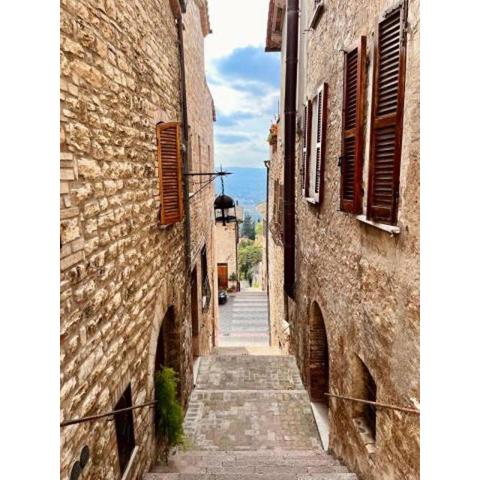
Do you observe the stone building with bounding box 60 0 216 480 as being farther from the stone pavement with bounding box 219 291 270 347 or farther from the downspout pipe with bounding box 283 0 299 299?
the stone pavement with bounding box 219 291 270 347

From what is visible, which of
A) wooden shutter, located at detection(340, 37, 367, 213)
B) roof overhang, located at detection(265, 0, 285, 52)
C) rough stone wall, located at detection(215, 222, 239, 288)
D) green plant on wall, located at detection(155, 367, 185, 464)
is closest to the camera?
wooden shutter, located at detection(340, 37, 367, 213)

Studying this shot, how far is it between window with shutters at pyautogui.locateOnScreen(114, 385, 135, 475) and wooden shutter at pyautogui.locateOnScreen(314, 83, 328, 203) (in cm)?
406

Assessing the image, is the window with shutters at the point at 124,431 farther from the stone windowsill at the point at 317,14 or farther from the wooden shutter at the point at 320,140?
the stone windowsill at the point at 317,14

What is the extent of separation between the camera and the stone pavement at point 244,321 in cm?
1866

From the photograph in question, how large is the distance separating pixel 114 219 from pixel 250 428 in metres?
A: 4.87

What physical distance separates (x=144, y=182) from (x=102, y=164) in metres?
1.33

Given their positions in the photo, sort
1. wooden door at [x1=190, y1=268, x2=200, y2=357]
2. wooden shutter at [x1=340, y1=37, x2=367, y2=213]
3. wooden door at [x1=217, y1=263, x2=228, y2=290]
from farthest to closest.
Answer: wooden door at [x1=217, y1=263, x2=228, y2=290]
wooden door at [x1=190, y1=268, x2=200, y2=357]
wooden shutter at [x1=340, y1=37, x2=367, y2=213]

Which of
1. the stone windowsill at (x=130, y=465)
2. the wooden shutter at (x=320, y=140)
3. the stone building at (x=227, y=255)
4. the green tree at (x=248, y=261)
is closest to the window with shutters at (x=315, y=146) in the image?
the wooden shutter at (x=320, y=140)

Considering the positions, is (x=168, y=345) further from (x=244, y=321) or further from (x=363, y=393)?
(x=244, y=321)

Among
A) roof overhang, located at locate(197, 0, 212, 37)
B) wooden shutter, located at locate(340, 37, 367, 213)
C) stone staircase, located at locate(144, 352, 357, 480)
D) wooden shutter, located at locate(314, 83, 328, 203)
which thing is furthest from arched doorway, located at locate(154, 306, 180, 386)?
roof overhang, located at locate(197, 0, 212, 37)

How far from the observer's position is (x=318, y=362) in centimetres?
759

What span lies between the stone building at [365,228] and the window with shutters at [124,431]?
234cm

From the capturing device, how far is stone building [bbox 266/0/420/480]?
3.20m

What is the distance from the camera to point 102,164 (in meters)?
3.33
